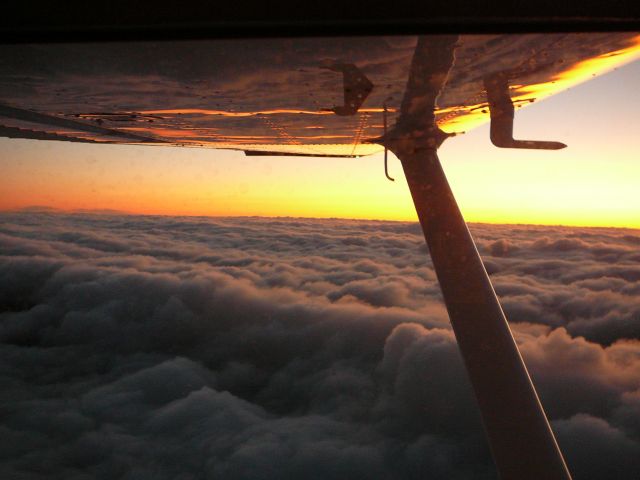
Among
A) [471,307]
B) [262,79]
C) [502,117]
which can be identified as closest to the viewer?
[262,79]

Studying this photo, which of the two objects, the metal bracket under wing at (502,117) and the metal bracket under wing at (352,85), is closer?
the metal bracket under wing at (352,85)

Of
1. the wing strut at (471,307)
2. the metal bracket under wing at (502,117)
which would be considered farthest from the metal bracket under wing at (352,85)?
the metal bracket under wing at (502,117)

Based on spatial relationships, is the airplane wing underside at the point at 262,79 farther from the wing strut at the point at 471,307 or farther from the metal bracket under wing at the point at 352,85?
the wing strut at the point at 471,307

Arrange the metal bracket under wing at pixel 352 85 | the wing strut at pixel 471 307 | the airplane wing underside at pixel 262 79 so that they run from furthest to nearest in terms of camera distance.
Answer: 1. the wing strut at pixel 471 307
2. the metal bracket under wing at pixel 352 85
3. the airplane wing underside at pixel 262 79

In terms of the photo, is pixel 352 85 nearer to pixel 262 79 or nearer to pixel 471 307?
pixel 262 79

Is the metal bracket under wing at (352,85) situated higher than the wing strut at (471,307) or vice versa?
the metal bracket under wing at (352,85)

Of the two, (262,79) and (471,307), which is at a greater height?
(262,79)

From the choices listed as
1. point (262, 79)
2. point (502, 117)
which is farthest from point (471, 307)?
point (262, 79)

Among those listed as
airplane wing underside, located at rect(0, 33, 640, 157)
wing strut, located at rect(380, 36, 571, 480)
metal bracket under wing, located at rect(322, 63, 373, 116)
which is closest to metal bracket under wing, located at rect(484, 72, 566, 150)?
airplane wing underside, located at rect(0, 33, 640, 157)
